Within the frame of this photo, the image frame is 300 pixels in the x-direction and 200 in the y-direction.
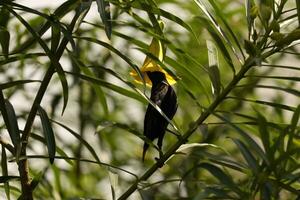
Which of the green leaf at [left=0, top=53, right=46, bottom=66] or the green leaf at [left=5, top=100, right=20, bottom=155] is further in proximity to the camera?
the green leaf at [left=0, top=53, right=46, bottom=66]

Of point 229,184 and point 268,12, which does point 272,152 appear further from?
point 268,12

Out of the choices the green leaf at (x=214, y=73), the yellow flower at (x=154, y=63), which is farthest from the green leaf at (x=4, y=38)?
the green leaf at (x=214, y=73)

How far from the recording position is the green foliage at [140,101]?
4.22 ft

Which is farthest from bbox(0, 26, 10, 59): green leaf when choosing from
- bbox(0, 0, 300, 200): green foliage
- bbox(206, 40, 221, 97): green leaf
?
bbox(206, 40, 221, 97): green leaf

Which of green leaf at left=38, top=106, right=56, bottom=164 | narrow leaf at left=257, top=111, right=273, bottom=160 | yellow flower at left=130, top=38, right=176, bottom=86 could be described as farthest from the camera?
yellow flower at left=130, top=38, right=176, bottom=86

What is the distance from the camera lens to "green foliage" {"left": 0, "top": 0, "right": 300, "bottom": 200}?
129cm

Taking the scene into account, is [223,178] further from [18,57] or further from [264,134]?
[18,57]

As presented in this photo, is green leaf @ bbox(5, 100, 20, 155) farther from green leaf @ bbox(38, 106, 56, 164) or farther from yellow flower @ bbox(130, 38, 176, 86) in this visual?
yellow flower @ bbox(130, 38, 176, 86)

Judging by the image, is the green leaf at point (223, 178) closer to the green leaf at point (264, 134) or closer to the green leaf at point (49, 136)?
the green leaf at point (264, 134)

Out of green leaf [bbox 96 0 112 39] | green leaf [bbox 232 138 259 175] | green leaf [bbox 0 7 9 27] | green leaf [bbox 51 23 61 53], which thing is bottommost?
green leaf [bbox 232 138 259 175]

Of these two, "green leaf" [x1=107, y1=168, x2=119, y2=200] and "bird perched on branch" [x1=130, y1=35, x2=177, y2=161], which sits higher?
"bird perched on branch" [x1=130, y1=35, x2=177, y2=161]

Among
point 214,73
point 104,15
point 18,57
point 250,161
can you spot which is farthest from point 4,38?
point 250,161

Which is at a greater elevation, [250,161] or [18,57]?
[18,57]

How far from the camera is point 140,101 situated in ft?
4.69
